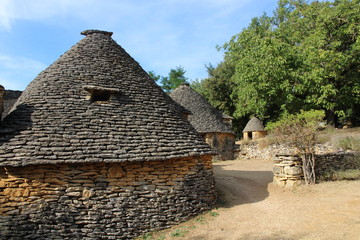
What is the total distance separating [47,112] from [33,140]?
1058 millimetres

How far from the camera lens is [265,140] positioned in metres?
19.4

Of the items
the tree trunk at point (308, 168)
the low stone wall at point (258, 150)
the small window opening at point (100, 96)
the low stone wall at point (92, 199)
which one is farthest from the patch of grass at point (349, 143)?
the small window opening at point (100, 96)

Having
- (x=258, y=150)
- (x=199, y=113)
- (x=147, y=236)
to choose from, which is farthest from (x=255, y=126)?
(x=147, y=236)

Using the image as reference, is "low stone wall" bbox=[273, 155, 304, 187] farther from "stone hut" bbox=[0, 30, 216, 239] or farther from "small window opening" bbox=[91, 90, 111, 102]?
"small window opening" bbox=[91, 90, 111, 102]

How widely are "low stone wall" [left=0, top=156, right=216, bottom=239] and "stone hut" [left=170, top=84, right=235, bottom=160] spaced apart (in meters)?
12.4

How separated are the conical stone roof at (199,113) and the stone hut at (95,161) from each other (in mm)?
→ 11078

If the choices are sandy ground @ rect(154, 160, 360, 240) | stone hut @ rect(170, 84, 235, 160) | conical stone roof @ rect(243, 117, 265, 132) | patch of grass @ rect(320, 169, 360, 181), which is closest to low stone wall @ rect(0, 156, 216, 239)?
sandy ground @ rect(154, 160, 360, 240)

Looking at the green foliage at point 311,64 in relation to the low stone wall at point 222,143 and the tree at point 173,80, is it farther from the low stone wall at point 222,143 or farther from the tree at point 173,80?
the tree at point 173,80

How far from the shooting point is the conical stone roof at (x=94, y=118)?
5973 millimetres

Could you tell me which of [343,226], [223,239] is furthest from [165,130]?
[343,226]

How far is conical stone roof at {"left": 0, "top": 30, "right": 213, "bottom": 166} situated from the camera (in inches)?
235

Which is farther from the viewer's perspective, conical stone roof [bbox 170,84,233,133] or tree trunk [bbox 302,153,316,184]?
conical stone roof [bbox 170,84,233,133]

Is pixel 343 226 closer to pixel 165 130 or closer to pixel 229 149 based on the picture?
pixel 165 130

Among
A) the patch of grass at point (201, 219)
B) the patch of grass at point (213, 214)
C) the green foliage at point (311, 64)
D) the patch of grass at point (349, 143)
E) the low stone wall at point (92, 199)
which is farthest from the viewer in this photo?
the green foliage at point (311, 64)
